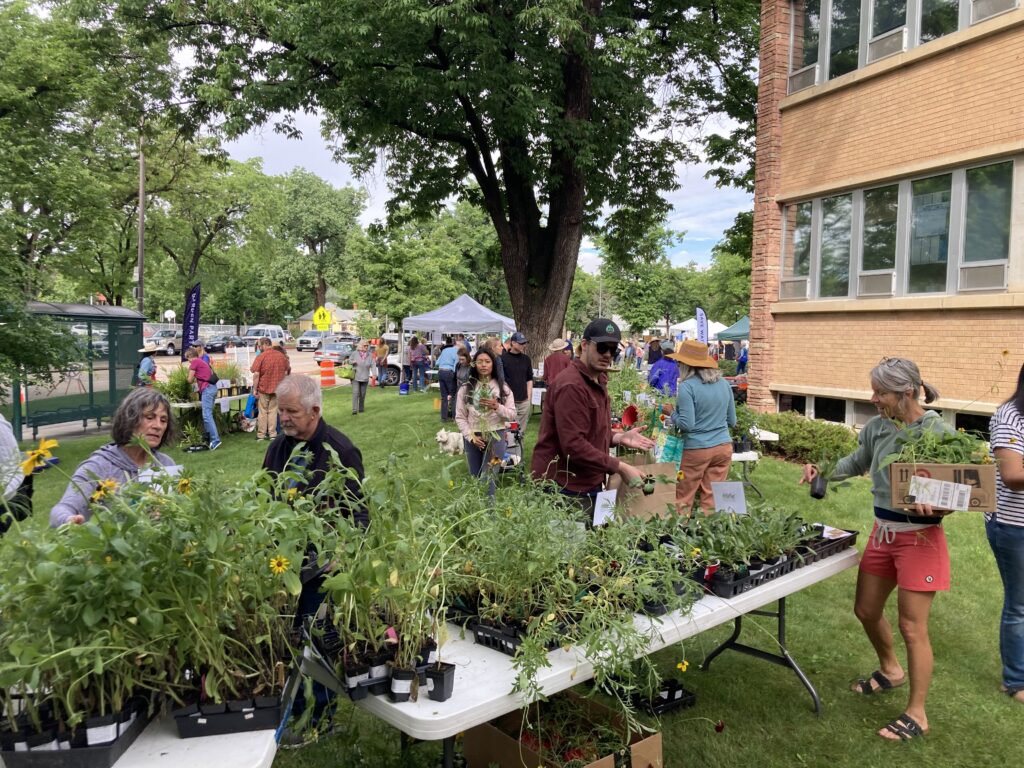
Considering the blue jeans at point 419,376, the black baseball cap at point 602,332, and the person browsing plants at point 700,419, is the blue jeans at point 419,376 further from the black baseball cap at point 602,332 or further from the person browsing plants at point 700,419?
the black baseball cap at point 602,332

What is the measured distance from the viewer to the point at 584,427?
12.6ft

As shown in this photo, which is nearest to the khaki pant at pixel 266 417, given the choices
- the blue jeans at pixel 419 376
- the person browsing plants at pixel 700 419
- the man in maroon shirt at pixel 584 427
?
the person browsing plants at pixel 700 419

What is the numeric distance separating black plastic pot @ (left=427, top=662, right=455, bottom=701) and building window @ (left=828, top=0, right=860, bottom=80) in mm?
11559

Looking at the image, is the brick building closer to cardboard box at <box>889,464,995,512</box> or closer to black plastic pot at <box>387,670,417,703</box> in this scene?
cardboard box at <box>889,464,995,512</box>

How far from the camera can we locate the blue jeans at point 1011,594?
Result: 361 centimetres

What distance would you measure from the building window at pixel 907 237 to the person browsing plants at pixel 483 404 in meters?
6.42

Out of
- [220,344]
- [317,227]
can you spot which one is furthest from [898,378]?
[317,227]

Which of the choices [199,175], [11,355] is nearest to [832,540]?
[11,355]

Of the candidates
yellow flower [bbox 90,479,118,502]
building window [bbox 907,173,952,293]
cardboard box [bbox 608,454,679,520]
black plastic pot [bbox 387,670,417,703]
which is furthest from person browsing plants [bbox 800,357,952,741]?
building window [bbox 907,173,952,293]

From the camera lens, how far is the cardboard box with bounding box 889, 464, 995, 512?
2.87 meters

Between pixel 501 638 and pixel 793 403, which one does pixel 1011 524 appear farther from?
pixel 793 403

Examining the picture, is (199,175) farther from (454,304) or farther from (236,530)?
(236,530)

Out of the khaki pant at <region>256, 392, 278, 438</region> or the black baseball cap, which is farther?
the khaki pant at <region>256, 392, 278, 438</region>

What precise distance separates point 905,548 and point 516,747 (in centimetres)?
216
